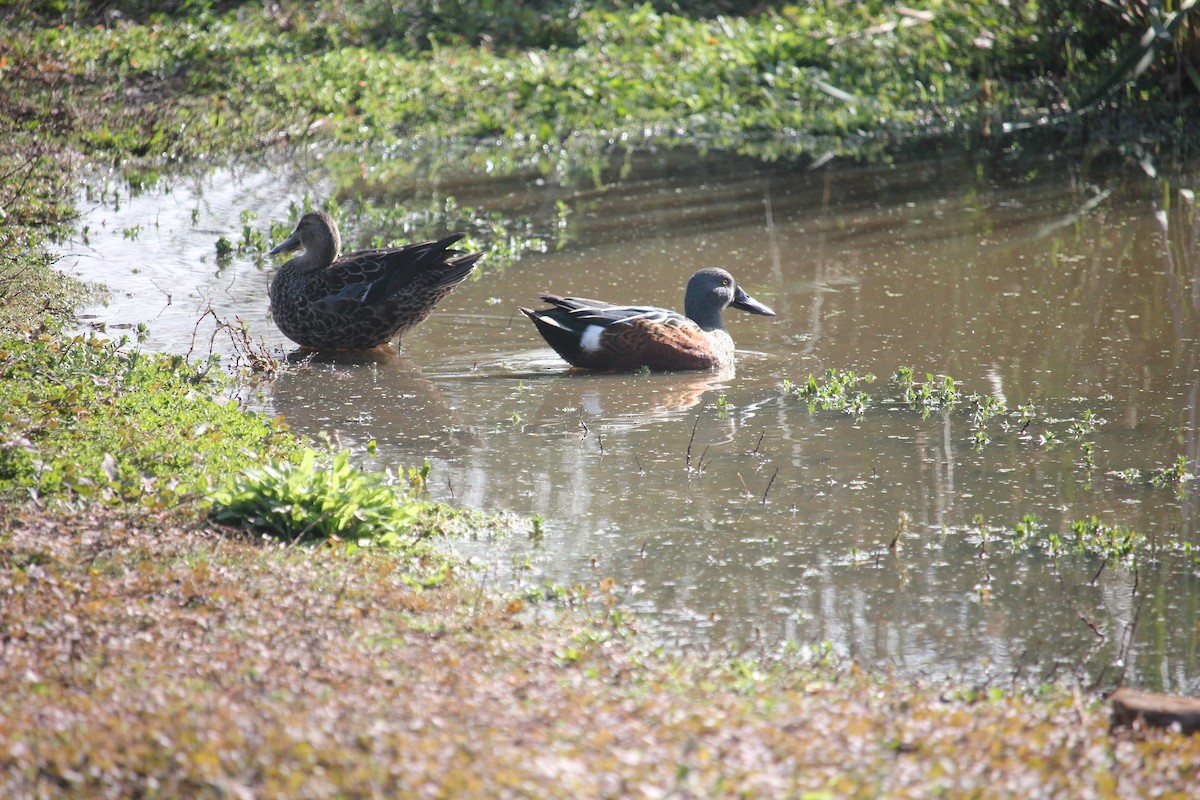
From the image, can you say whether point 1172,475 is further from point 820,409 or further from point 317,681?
point 317,681

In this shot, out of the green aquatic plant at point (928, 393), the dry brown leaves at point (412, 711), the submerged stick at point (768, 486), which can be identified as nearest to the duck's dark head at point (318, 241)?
the green aquatic plant at point (928, 393)

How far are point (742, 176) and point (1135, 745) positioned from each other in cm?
1060

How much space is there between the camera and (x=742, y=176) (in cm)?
1379

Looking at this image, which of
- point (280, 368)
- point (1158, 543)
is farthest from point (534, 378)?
point (1158, 543)

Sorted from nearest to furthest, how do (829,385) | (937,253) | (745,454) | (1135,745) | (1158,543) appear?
1. (1135,745)
2. (1158,543)
3. (745,454)
4. (829,385)
5. (937,253)

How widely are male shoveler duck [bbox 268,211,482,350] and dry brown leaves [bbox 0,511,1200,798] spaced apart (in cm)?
411

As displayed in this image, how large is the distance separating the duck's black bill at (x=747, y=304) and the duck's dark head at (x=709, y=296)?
0.02 meters

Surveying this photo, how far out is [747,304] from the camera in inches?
360

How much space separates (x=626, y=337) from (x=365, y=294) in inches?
69.4

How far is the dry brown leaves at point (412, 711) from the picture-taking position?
127 inches

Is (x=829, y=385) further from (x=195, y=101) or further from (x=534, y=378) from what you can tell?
(x=195, y=101)

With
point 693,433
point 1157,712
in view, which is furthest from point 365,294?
point 1157,712

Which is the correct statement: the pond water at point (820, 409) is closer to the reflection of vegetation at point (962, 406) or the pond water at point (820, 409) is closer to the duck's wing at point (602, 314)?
the reflection of vegetation at point (962, 406)

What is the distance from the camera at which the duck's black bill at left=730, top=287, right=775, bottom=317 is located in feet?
29.9
